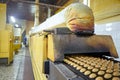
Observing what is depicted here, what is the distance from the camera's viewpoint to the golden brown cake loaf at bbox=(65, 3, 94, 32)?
1594mm

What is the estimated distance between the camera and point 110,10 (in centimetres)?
211

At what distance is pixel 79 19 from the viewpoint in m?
1.60

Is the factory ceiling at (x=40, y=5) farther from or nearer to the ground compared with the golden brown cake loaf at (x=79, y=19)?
farther from the ground

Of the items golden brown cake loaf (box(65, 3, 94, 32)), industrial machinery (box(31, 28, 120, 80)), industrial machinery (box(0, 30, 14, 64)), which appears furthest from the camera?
industrial machinery (box(0, 30, 14, 64))

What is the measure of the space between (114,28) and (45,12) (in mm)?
7616

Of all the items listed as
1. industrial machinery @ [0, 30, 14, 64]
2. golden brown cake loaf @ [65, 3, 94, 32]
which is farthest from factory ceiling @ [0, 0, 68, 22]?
golden brown cake loaf @ [65, 3, 94, 32]

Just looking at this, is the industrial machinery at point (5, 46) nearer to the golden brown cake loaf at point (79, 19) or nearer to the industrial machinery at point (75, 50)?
the industrial machinery at point (75, 50)

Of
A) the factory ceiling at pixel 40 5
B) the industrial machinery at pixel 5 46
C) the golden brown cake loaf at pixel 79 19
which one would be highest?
the factory ceiling at pixel 40 5

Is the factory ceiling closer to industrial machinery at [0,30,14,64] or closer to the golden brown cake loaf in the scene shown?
industrial machinery at [0,30,14,64]

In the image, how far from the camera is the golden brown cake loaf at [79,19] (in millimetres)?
1594

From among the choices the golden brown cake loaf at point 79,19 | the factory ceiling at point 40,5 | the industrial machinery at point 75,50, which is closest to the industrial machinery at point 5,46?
the factory ceiling at point 40,5

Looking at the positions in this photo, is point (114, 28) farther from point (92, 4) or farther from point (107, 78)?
point (107, 78)

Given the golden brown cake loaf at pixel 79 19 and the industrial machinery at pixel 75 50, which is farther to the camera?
the golden brown cake loaf at pixel 79 19

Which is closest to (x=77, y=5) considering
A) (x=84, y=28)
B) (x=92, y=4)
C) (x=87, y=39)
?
(x=84, y=28)
